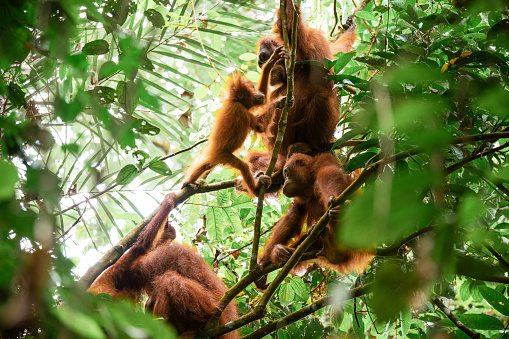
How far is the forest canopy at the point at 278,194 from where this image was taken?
0.62 meters

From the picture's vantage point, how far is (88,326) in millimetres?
539

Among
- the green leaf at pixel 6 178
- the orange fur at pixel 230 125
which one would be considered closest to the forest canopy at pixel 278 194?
the green leaf at pixel 6 178

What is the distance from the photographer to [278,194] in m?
3.71

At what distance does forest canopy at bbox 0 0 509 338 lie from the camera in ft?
2.04

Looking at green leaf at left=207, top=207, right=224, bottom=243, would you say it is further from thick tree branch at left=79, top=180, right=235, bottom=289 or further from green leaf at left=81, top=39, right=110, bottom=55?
green leaf at left=81, top=39, right=110, bottom=55

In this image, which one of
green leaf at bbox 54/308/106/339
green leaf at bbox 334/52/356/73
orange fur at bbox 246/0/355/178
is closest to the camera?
green leaf at bbox 54/308/106/339

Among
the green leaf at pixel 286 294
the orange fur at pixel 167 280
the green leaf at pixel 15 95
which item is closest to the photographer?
the green leaf at pixel 15 95

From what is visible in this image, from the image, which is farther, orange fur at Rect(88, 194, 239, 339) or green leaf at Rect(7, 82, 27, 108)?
orange fur at Rect(88, 194, 239, 339)

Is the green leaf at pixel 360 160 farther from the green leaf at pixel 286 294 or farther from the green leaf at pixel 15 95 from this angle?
the green leaf at pixel 15 95

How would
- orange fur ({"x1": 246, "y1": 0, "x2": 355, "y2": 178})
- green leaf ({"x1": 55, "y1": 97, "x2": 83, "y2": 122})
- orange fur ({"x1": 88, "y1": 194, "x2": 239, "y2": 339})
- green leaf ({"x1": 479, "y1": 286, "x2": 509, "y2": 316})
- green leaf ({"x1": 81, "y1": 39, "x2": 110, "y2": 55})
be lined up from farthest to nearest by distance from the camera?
orange fur ({"x1": 246, "y1": 0, "x2": 355, "y2": 178})
orange fur ({"x1": 88, "y1": 194, "x2": 239, "y2": 339})
green leaf ({"x1": 479, "y1": 286, "x2": 509, "y2": 316})
green leaf ({"x1": 81, "y1": 39, "x2": 110, "y2": 55})
green leaf ({"x1": 55, "y1": 97, "x2": 83, "y2": 122})

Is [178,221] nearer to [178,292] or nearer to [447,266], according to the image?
[178,292]

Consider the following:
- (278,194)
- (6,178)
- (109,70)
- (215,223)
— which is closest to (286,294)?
(215,223)

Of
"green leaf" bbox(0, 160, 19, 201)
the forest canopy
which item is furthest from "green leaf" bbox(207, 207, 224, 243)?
"green leaf" bbox(0, 160, 19, 201)

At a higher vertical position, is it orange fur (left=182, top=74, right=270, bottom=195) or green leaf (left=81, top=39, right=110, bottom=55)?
green leaf (left=81, top=39, right=110, bottom=55)
